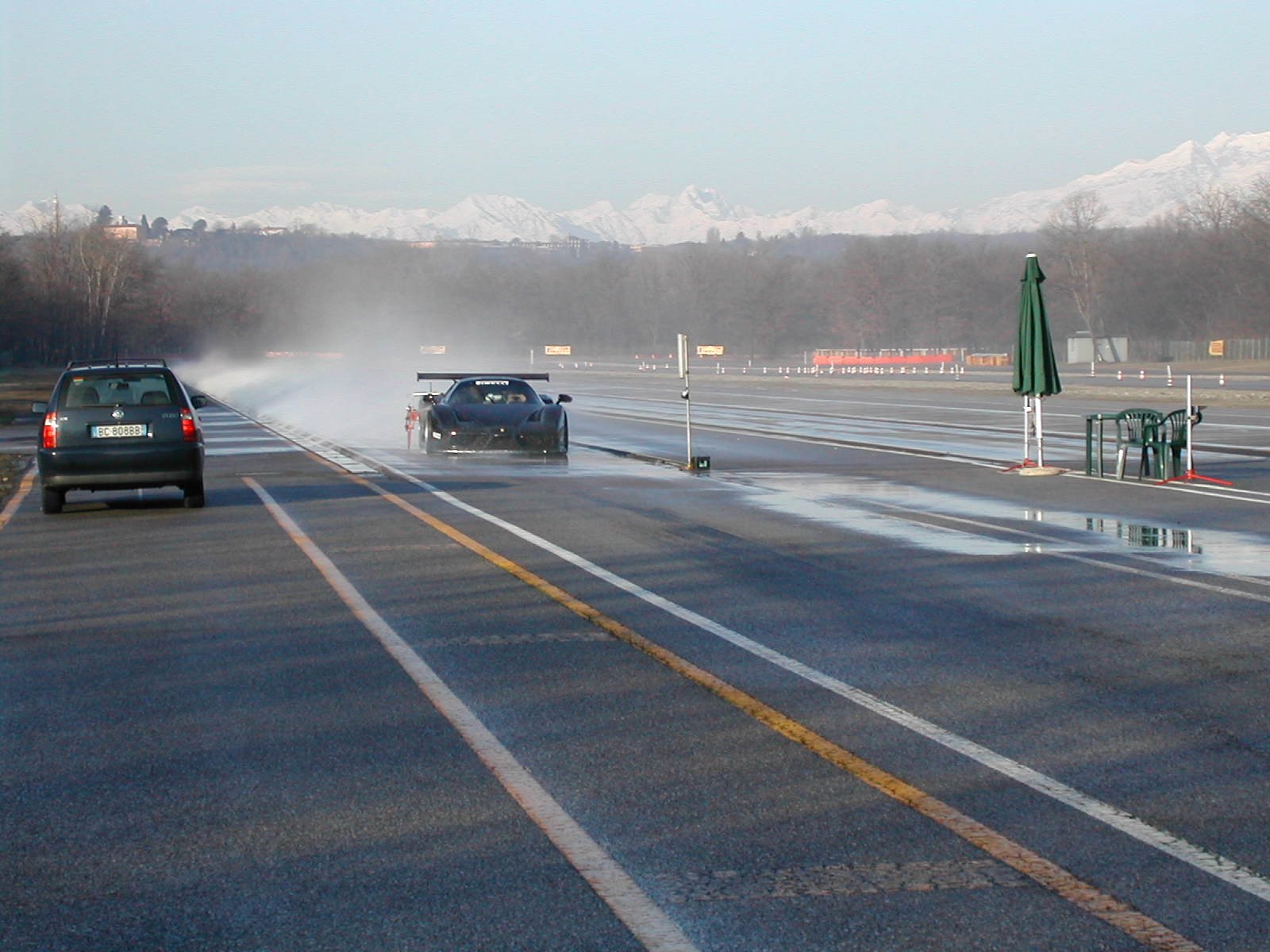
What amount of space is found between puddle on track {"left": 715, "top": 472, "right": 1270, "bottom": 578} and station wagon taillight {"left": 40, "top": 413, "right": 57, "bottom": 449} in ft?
24.6

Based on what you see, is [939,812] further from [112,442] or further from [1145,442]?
[1145,442]

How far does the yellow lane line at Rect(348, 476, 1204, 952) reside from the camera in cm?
413

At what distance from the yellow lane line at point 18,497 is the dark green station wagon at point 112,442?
558mm

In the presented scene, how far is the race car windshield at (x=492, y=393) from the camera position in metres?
25.2

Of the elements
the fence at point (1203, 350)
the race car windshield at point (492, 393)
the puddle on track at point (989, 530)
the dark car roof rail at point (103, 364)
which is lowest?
the fence at point (1203, 350)

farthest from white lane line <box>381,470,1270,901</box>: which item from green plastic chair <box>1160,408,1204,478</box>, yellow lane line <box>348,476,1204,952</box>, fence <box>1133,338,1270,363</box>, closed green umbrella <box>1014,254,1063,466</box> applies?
fence <box>1133,338,1270,363</box>

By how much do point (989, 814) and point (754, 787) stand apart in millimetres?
870

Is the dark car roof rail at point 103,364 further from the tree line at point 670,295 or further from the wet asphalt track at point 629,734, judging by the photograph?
the tree line at point 670,295

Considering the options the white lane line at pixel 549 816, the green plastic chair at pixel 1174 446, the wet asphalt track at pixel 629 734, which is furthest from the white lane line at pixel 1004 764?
the green plastic chair at pixel 1174 446

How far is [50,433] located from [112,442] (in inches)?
25.0

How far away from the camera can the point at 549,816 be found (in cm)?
523

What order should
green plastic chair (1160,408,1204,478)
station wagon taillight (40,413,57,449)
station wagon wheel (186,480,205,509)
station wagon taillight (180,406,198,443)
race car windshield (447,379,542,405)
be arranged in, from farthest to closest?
race car windshield (447,379,542,405) < green plastic chair (1160,408,1204,478) < station wagon wheel (186,480,205,509) < station wagon taillight (180,406,198,443) < station wagon taillight (40,413,57,449)

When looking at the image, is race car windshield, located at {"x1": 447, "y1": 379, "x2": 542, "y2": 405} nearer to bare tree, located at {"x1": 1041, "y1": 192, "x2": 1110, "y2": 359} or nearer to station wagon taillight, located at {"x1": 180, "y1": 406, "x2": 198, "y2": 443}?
station wagon taillight, located at {"x1": 180, "y1": 406, "x2": 198, "y2": 443}

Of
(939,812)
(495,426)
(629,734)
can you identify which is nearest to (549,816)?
(629,734)
